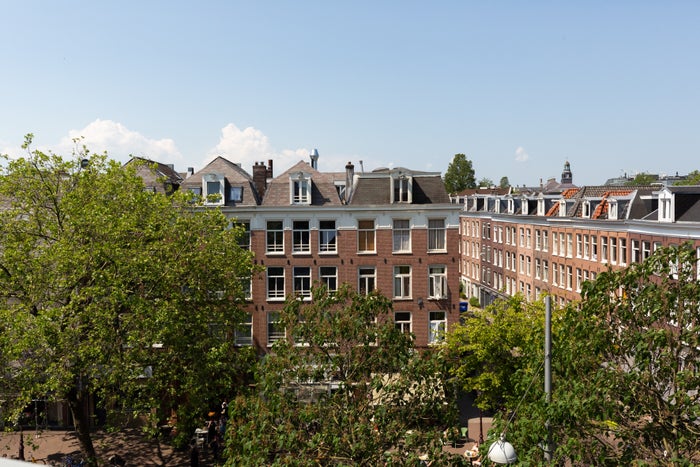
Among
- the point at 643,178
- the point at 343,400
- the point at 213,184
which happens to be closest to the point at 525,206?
the point at 213,184

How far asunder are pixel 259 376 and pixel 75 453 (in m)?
19.4

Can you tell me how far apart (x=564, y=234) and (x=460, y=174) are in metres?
58.6

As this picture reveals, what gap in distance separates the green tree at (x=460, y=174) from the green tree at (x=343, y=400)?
100055mm

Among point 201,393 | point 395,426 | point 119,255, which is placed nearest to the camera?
point 395,426

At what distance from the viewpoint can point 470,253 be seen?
8338 cm

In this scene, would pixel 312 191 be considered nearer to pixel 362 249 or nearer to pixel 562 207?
pixel 362 249

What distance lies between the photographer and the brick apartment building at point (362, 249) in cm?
3550

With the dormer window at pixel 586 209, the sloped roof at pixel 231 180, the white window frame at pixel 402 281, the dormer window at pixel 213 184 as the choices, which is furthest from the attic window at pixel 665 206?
the dormer window at pixel 213 184

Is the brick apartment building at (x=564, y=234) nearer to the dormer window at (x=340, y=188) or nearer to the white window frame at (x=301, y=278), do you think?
the dormer window at (x=340, y=188)

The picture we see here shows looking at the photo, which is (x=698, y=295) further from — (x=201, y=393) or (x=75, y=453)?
(x=75, y=453)

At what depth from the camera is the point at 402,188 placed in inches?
1419

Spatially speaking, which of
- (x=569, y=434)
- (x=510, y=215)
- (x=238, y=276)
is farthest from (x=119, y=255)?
(x=510, y=215)

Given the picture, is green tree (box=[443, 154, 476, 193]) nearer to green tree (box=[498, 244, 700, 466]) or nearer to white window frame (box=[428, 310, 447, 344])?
white window frame (box=[428, 310, 447, 344])

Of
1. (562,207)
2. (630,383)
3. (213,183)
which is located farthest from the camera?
(562,207)
